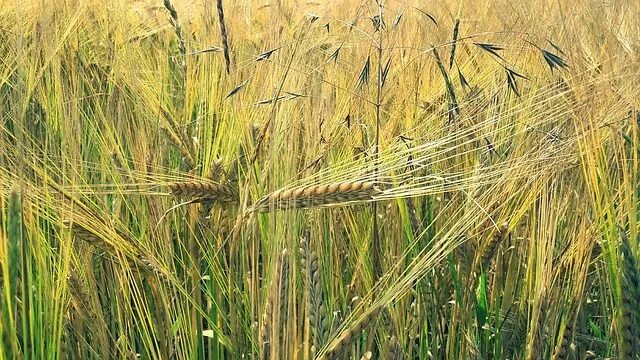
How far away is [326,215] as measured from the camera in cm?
105

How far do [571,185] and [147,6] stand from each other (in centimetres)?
221

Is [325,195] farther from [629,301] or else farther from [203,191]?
[629,301]

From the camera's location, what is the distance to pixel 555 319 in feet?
2.53

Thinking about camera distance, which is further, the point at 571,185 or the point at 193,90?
the point at 193,90

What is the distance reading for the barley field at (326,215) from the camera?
0.67 metres

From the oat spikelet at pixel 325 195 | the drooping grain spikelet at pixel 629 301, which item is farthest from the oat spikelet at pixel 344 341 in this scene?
the drooping grain spikelet at pixel 629 301

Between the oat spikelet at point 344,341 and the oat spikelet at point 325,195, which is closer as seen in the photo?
the oat spikelet at point 344,341

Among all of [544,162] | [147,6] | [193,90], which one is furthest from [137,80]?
[147,6]

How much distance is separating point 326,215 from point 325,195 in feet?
1.15

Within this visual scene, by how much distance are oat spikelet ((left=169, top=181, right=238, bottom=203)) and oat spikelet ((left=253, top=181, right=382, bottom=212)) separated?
0.12 metres

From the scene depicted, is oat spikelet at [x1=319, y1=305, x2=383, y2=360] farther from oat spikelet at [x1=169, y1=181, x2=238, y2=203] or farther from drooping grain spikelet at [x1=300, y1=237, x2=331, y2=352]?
oat spikelet at [x1=169, y1=181, x2=238, y2=203]

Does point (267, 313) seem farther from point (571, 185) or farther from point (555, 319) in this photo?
point (571, 185)

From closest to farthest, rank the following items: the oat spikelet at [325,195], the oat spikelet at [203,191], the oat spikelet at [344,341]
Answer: the oat spikelet at [344,341]
the oat spikelet at [325,195]
the oat spikelet at [203,191]

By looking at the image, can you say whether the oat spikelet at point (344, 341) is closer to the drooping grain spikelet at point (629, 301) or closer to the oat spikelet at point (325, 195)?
the oat spikelet at point (325, 195)
